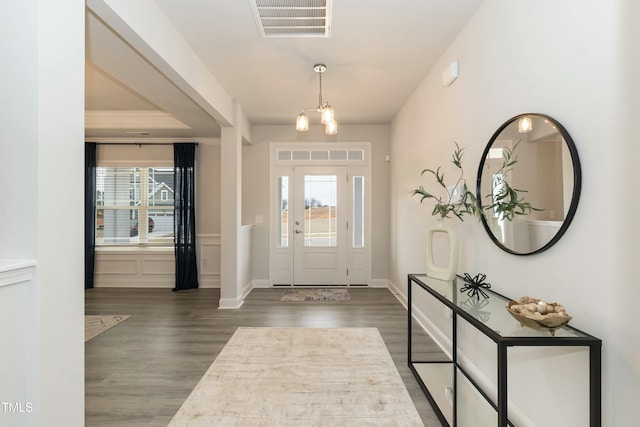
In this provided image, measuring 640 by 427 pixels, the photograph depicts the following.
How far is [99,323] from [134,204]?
8.52 ft

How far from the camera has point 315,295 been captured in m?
4.96

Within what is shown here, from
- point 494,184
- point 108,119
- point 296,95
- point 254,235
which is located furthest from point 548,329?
point 108,119

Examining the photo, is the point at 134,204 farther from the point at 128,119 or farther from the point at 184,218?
the point at 128,119

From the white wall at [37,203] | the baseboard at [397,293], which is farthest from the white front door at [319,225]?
the white wall at [37,203]

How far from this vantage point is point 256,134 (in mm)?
5523

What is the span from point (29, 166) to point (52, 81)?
389 mm

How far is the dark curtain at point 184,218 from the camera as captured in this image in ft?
17.9

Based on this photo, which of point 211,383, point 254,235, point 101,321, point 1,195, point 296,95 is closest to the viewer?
point 1,195

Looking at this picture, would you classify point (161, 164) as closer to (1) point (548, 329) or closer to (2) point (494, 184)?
(2) point (494, 184)

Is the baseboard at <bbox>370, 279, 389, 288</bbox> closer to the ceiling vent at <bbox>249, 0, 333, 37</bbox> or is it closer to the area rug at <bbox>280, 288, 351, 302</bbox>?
the area rug at <bbox>280, 288, 351, 302</bbox>

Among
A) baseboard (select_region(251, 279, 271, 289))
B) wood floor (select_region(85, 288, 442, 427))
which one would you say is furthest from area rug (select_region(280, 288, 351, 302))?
baseboard (select_region(251, 279, 271, 289))

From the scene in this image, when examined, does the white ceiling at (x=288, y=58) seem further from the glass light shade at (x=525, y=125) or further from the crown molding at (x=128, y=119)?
the glass light shade at (x=525, y=125)


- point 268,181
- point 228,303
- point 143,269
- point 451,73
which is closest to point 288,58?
point 451,73

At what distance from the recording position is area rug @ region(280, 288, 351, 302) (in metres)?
4.74
